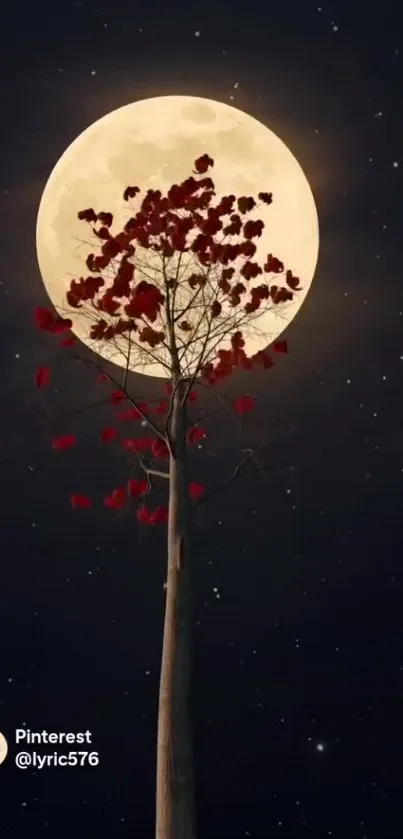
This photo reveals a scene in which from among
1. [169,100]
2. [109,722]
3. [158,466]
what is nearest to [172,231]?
[169,100]

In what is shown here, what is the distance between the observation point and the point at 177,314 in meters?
2.22

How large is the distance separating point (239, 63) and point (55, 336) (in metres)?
0.89

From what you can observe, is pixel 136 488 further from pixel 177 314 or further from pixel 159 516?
pixel 177 314

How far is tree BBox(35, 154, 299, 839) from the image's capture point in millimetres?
1973

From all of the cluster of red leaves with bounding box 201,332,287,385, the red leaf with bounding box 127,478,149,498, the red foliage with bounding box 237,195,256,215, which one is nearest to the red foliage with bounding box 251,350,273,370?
the cluster of red leaves with bounding box 201,332,287,385

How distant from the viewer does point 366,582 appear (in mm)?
2508

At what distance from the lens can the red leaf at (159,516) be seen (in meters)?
2.41

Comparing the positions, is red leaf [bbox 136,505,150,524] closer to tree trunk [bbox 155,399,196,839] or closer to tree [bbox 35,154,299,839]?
tree [bbox 35,154,299,839]

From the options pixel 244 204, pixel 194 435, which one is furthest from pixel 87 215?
pixel 194 435

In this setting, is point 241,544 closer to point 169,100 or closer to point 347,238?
point 347,238

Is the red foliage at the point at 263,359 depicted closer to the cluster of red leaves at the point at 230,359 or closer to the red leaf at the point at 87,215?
the cluster of red leaves at the point at 230,359

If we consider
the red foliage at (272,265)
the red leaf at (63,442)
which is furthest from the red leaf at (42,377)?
the red foliage at (272,265)

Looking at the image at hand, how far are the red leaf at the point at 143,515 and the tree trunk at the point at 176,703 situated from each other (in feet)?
1.35

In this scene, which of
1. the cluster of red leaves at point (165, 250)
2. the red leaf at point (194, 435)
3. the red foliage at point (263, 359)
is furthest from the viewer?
the red leaf at point (194, 435)
